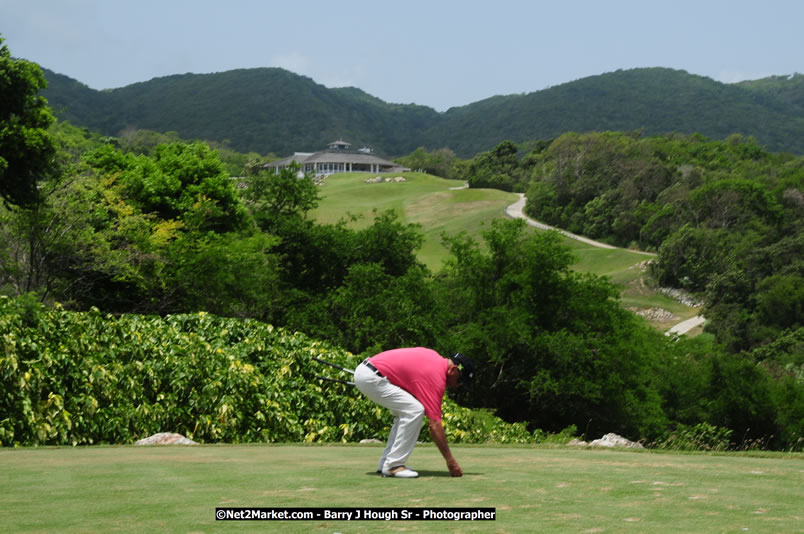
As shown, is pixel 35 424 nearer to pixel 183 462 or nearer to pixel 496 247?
pixel 183 462

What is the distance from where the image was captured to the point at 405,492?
7195 mm

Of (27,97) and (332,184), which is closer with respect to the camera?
(27,97)

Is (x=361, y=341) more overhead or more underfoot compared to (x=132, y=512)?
more underfoot

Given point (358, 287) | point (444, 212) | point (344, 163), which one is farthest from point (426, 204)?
point (358, 287)

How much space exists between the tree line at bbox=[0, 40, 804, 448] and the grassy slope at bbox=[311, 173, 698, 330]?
3843 centimetres

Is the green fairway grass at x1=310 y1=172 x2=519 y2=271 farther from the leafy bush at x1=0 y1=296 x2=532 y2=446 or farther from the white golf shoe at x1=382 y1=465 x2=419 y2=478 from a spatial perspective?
the white golf shoe at x1=382 y1=465 x2=419 y2=478

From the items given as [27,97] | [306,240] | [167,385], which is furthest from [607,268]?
[167,385]

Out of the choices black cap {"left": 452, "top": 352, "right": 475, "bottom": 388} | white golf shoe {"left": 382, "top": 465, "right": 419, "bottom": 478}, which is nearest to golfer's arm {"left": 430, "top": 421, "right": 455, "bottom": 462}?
white golf shoe {"left": 382, "top": 465, "right": 419, "bottom": 478}

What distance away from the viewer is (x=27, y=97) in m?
27.8

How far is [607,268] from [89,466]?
88386 millimetres

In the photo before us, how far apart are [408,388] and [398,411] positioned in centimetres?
26

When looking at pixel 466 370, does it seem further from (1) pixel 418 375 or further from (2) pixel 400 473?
(2) pixel 400 473

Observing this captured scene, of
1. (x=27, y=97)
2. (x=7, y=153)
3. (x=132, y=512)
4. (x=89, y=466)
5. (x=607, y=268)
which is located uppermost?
(x=27, y=97)

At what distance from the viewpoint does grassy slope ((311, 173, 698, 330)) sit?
88.0m
